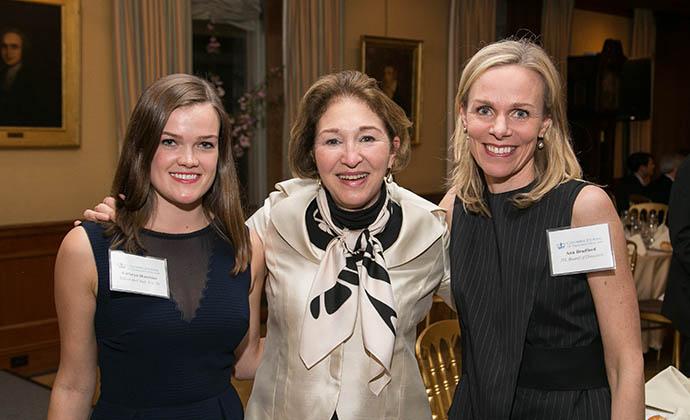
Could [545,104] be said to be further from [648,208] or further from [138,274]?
[648,208]

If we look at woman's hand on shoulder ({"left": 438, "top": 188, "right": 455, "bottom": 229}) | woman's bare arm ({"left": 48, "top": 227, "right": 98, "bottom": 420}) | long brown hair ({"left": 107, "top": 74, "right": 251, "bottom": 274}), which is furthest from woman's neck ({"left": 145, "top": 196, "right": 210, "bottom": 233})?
woman's hand on shoulder ({"left": 438, "top": 188, "right": 455, "bottom": 229})

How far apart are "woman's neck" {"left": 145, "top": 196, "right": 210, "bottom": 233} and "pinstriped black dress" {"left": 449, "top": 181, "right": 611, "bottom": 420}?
710 millimetres

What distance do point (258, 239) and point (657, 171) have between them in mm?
12252

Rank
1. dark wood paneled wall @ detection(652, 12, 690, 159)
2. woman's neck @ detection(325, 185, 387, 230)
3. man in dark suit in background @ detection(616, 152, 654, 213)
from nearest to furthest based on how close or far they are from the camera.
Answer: woman's neck @ detection(325, 185, 387, 230)
man in dark suit in background @ detection(616, 152, 654, 213)
dark wood paneled wall @ detection(652, 12, 690, 159)

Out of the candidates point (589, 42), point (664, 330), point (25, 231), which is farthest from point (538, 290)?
point (589, 42)

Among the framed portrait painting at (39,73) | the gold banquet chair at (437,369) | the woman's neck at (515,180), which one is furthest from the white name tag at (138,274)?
the framed portrait painting at (39,73)

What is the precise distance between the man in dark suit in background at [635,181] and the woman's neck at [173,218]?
802cm

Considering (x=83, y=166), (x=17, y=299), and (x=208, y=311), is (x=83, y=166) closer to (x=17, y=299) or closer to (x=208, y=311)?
(x=17, y=299)

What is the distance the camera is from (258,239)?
224 cm

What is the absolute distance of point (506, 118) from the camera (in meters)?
1.91

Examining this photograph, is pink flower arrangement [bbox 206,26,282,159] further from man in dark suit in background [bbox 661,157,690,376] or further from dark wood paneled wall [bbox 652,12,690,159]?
dark wood paneled wall [bbox 652,12,690,159]

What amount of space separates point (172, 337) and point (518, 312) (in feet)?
2.77

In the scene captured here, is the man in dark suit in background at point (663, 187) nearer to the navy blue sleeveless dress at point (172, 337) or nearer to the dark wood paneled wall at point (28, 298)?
the dark wood paneled wall at point (28, 298)

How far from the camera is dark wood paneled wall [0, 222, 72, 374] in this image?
5789 mm
